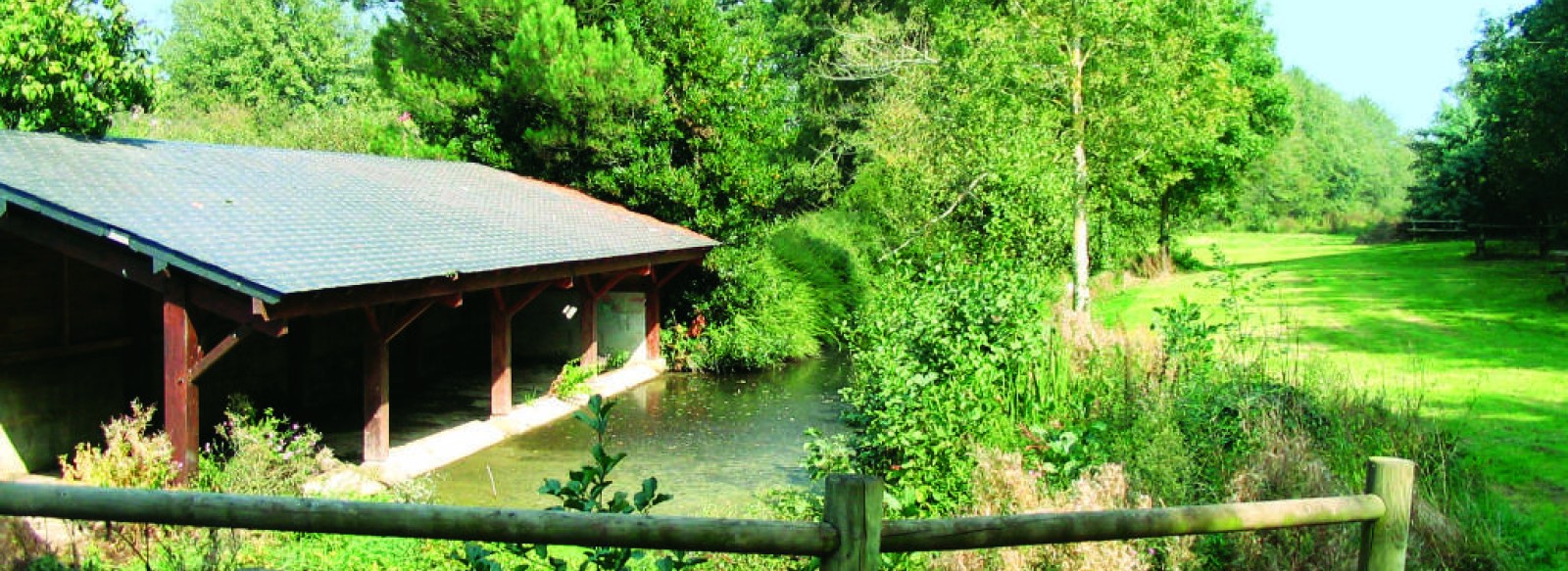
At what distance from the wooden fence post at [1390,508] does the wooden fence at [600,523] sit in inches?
40.4

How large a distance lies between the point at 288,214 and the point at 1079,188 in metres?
10.6

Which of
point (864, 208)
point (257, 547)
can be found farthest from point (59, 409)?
point (864, 208)

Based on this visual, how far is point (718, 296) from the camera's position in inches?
809

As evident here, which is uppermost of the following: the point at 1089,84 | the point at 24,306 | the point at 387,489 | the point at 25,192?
the point at 1089,84

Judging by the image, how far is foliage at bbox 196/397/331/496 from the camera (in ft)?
29.8

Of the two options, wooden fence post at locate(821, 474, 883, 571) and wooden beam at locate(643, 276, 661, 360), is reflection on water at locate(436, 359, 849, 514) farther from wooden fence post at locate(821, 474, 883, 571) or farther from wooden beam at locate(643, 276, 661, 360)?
wooden fence post at locate(821, 474, 883, 571)

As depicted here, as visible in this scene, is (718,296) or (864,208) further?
(864,208)

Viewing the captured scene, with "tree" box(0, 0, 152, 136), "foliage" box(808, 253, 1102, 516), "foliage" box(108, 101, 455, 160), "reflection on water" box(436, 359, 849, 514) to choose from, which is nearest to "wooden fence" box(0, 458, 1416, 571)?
"foliage" box(808, 253, 1102, 516)

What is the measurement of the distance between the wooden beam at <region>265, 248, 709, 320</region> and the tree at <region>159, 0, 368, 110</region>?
39104 millimetres

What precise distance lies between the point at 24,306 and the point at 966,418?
876 centimetres

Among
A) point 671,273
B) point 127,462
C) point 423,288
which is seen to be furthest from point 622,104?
point 127,462

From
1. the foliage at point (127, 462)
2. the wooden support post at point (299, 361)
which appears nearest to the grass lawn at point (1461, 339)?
the foliage at point (127, 462)

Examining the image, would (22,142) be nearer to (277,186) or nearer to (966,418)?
(277,186)

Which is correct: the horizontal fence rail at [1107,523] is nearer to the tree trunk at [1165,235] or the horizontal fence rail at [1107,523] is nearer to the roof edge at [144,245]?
the roof edge at [144,245]
